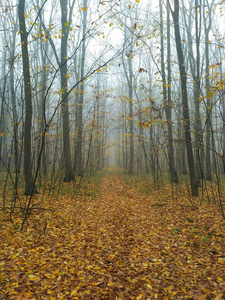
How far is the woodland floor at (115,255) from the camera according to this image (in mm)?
2781

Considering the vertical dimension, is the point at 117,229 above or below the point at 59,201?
below

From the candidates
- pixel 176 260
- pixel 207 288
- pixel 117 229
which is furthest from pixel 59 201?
pixel 207 288

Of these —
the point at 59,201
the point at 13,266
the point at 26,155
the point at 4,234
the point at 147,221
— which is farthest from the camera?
the point at 59,201

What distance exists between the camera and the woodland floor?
2.78 meters

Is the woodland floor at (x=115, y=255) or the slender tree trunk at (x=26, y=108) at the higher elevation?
the slender tree trunk at (x=26, y=108)

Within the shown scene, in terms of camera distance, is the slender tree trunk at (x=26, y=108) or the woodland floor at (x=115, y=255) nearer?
the woodland floor at (x=115, y=255)

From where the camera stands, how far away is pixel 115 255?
3820 millimetres

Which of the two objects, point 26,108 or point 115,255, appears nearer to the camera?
point 115,255

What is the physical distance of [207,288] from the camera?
111 inches

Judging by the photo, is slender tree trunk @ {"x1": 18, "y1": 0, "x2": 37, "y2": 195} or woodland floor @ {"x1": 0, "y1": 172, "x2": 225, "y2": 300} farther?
slender tree trunk @ {"x1": 18, "y1": 0, "x2": 37, "y2": 195}

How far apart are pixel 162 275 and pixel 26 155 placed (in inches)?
213

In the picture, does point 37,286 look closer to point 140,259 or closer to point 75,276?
point 75,276

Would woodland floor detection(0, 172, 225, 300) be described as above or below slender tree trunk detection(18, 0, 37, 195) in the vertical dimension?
below

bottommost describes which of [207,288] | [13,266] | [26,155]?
[207,288]
